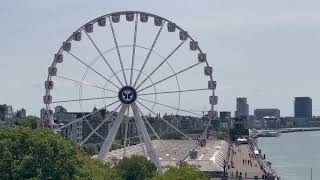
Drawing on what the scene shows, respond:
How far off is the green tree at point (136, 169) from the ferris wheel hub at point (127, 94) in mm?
5364

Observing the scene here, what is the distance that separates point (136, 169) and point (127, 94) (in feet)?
21.3

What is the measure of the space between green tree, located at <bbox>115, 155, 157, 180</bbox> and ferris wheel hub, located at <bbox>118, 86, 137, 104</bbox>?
5.36 meters

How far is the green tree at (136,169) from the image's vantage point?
198ft

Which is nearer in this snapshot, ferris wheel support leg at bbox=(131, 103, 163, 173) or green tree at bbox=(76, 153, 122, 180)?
green tree at bbox=(76, 153, 122, 180)

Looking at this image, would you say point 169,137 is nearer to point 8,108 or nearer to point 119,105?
point 8,108

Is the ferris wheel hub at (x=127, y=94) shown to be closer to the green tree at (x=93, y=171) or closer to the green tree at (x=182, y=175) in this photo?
the green tree at (x=93, y=171)

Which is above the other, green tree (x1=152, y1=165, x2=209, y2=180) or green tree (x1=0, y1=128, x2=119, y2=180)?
green tree (x1=0, y1=128, x2=119, y2=180)

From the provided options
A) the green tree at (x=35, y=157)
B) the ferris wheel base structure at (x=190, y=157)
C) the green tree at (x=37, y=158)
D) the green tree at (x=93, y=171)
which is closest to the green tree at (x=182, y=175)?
the green tree at (x=93, y=171)

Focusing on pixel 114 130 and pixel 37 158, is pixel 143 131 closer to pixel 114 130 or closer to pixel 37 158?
pixel 114 130

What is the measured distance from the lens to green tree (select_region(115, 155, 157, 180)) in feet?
198

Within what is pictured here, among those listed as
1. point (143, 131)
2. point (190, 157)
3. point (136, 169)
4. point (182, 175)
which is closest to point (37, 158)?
point (182, 175)

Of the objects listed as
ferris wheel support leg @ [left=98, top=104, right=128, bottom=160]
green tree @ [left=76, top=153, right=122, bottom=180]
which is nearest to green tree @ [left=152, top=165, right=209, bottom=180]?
green tree @ [left=76, top=153, right=122, bottom=180]

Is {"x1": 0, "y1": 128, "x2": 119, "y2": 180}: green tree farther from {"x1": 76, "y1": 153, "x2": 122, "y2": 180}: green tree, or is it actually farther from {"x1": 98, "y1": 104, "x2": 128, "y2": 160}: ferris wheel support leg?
{"x1": 98, "y1": 104, "x2": 128, "y2": 160}: ferris wheel support leg

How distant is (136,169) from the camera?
61156 millimetres
